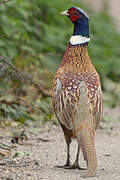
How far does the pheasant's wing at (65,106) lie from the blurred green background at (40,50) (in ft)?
2.39

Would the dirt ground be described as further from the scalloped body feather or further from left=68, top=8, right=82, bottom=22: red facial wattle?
Result: left=68, top=8, right=82, bottom=22: red facial wattle

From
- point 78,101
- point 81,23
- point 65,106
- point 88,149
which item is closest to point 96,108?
point 78,101

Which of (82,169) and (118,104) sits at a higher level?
(118,104)

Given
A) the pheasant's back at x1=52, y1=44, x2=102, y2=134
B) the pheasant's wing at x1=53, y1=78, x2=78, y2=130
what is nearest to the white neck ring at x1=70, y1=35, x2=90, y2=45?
the pheasant's back at x1=52, y1=44, x2=102, y2=134

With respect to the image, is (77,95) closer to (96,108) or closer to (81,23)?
(96,108)

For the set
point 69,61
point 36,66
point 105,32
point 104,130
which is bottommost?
point 104,130

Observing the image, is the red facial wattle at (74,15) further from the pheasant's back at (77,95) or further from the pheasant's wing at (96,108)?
the pheasant's wing at (96,108)

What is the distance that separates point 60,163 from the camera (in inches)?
251

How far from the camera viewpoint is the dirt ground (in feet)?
18.2

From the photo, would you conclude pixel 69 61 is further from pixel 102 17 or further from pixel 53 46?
pixel 102 17

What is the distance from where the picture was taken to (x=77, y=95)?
19.2ft

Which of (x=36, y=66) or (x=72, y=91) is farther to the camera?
(x=36, y=66)

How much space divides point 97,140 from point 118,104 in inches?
146

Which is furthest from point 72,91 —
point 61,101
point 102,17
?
point 102,17
